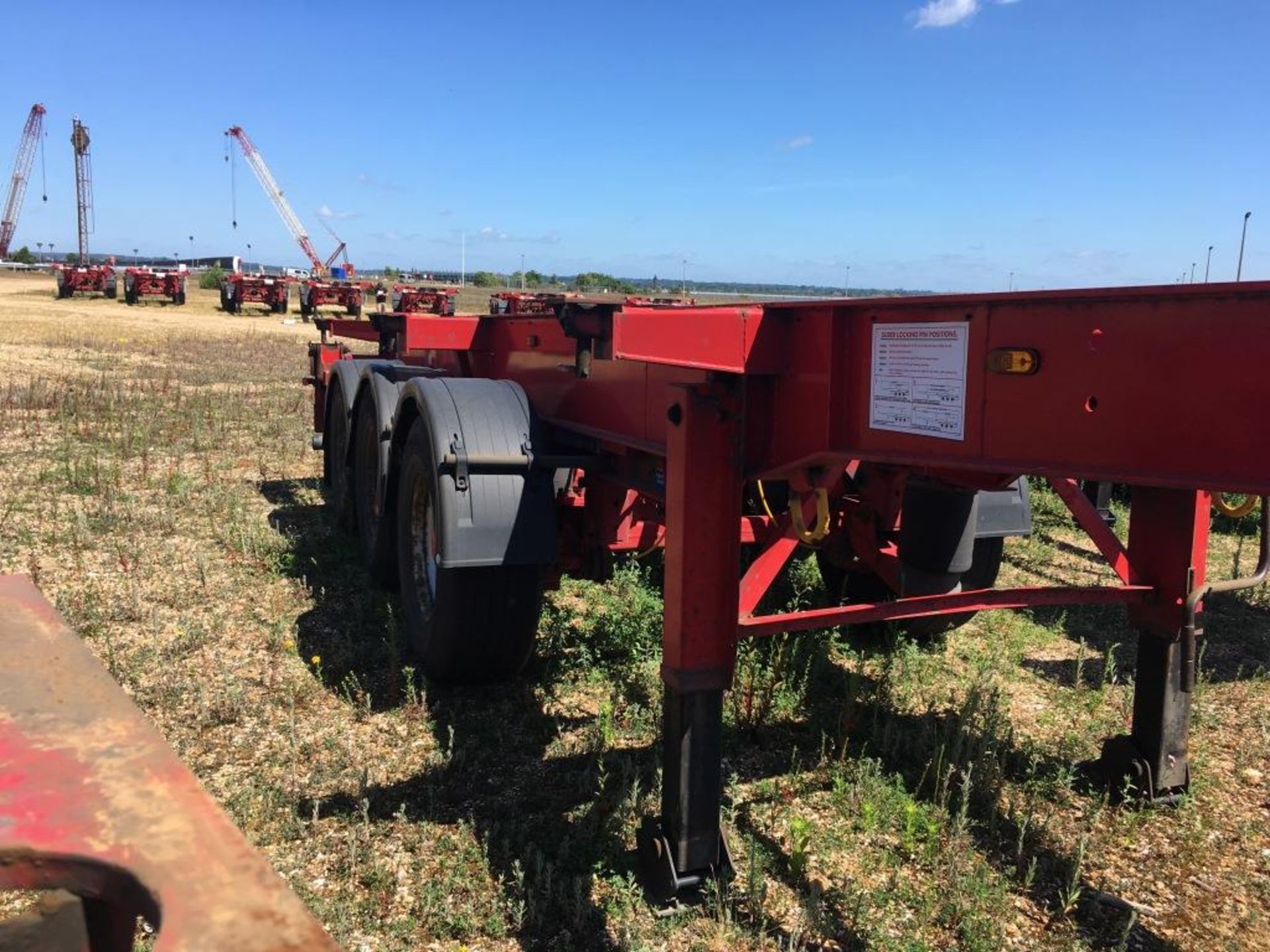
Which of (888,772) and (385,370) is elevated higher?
(385,370)

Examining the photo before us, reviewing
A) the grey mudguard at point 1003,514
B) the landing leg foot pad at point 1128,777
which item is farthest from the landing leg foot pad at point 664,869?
the grey mudguard at point 1003,514

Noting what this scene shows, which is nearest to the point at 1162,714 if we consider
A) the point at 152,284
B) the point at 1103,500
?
the point at 1103,500

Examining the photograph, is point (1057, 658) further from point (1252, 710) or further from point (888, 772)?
point (888, 772)

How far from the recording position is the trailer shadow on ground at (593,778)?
286 cm

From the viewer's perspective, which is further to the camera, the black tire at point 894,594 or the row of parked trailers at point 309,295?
the row of parked trailers at point 309,295

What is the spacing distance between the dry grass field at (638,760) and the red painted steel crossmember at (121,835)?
1642mm

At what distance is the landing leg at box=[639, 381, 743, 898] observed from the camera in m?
2.74

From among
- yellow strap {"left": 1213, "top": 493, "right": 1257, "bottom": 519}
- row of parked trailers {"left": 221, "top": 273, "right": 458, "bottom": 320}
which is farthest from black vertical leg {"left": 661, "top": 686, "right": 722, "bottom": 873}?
row of parked trailers {"left": 221, "top": 273, "right": 458, "bottom": 320}

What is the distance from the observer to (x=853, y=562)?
464cm

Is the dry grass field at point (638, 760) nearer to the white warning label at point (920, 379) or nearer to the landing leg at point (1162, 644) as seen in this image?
the landing leg at point (1162, 644)

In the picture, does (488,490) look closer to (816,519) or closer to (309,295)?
(816,519)

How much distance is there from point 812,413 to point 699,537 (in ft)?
1.60

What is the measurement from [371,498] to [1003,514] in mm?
3606

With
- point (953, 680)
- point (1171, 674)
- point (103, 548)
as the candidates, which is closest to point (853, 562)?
point (953, 680)
